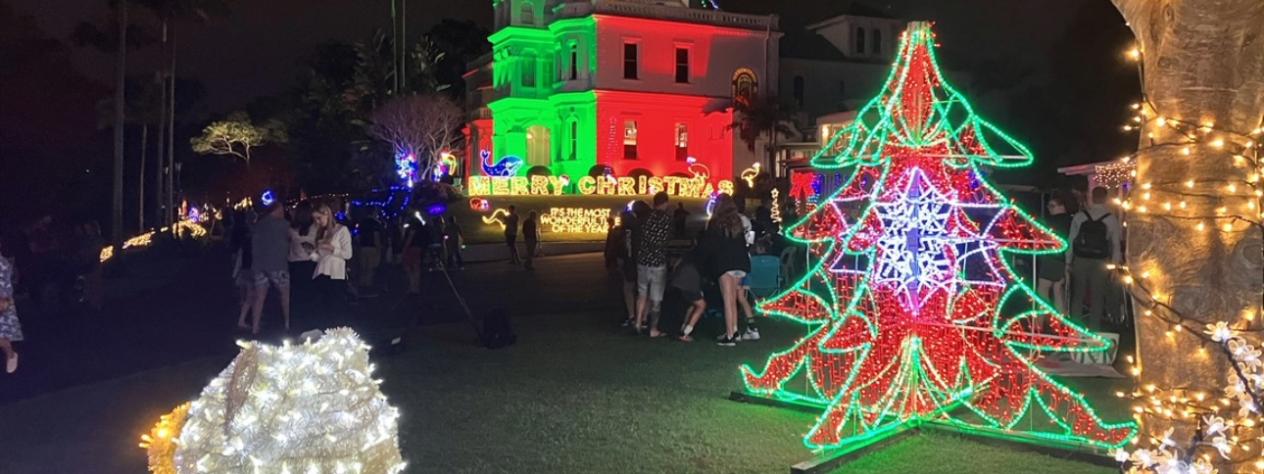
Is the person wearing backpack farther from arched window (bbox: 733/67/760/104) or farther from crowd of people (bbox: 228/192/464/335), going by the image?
arched window (bbox: 733/67/760/104)

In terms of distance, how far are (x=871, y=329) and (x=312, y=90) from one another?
59080 mm

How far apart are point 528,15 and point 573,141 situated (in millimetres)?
8091

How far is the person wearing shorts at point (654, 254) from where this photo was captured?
38.1 ft

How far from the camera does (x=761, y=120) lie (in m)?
46.0

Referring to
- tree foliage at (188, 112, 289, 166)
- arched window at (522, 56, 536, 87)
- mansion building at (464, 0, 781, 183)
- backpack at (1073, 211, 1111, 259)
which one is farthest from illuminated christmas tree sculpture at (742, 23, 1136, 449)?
tree foliage at (188, 112, 289, 166)

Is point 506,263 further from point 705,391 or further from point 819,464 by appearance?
point 819,464

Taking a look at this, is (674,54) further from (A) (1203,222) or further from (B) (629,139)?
(A) (1203,222)

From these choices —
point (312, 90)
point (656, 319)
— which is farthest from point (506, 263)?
point (312, 90)

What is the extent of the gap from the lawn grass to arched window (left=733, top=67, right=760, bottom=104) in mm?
37790

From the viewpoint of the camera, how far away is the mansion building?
45781 mm

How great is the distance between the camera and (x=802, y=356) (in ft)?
27.1

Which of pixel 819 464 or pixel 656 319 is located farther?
pixel 656 319

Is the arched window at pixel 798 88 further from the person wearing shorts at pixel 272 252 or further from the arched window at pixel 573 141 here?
the person wearing shorts at pixel 272 252

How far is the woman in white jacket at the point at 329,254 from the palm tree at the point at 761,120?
3608cm
